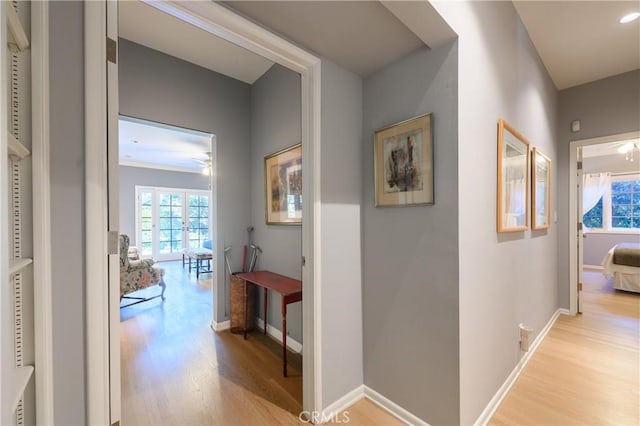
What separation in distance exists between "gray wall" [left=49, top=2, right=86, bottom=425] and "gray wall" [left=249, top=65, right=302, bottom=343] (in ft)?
5.42

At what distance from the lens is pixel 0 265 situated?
20.8 inches

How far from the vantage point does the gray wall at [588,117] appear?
2.88 metres

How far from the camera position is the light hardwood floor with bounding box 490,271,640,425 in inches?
65.1

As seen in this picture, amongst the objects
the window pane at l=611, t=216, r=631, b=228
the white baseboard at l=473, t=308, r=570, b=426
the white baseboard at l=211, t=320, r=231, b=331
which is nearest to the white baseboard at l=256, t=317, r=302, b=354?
the white baseboard at l=211, t=320, r=231, b=331

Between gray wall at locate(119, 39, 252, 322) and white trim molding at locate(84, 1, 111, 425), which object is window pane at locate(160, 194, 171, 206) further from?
white trim molding at locate(84, 1, 111, 425)

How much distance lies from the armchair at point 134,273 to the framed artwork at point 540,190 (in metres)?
4.39

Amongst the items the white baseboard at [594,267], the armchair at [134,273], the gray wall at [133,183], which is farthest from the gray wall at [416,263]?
the gray wall at [133,183]

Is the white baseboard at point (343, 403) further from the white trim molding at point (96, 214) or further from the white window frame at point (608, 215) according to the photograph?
the white window frame at point (608, 215)

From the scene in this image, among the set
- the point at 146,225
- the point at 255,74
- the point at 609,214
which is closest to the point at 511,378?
the point at 255,74

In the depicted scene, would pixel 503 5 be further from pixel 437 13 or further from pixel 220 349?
pixel 220 349

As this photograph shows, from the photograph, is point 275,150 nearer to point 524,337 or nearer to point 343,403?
point 343,403

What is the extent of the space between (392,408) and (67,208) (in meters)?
1.95

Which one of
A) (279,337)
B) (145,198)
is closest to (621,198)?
(279,337)

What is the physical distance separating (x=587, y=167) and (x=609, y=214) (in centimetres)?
115
